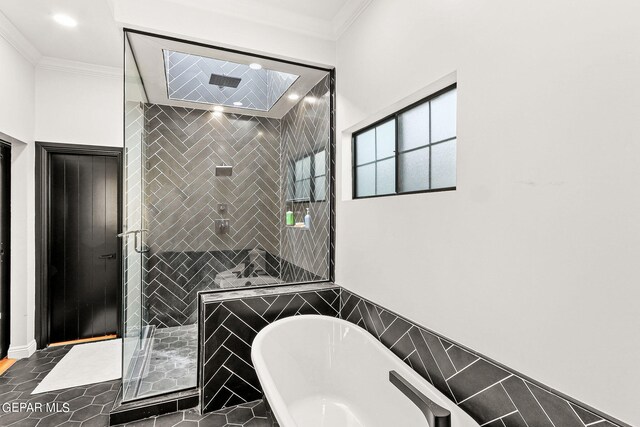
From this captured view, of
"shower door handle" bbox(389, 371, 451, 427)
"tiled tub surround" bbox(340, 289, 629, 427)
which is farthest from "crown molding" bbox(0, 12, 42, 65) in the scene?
"shower door handle" bbox(389, 371, 451, 427)

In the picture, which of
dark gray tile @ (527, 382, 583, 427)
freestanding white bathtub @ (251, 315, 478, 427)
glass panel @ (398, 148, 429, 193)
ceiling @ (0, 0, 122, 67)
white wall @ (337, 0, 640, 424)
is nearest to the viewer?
white wall @ (337, 0, 640, 424)

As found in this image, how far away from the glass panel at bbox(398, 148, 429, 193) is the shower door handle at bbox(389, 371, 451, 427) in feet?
3.36

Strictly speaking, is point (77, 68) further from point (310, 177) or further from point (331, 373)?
point (331, 373)

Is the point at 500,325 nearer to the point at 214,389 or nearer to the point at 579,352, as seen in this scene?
the point at 579,352

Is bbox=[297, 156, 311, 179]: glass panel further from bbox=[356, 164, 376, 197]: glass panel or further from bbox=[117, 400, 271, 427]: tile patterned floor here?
bbox=[117, 400, 271, 427]: tile patterned floor

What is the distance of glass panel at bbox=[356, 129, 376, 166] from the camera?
233 centimetres

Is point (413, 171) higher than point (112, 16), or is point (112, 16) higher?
point (112, 16)

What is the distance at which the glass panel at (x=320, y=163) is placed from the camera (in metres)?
2.87

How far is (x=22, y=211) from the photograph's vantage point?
299 cm

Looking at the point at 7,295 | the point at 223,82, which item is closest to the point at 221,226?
the point at 223,82

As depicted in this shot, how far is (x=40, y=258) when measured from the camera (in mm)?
3090

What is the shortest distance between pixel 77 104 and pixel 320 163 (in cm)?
263

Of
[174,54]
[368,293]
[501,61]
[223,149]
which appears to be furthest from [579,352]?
[174,54]

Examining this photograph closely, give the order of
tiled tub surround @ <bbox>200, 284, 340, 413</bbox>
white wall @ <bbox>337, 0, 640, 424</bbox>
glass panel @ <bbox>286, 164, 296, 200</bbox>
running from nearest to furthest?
white wall @ <bbox>337, 0, 640, 424</bbox> → tiled tub surround @ <bbox>200, 284, 340, 413</bbox> → glass panel @ <bbox>286, 164, 296, 200</bbox>
